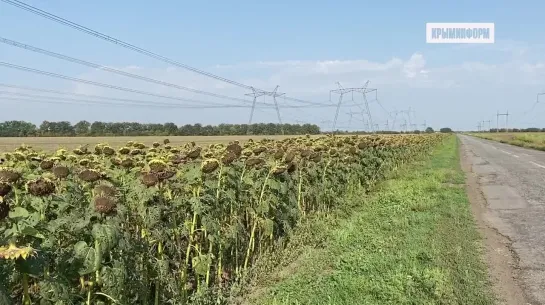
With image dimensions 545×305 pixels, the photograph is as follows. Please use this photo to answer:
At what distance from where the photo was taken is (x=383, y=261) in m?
5.89

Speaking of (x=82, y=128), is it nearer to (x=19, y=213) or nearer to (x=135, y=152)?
(x=135, y=152)

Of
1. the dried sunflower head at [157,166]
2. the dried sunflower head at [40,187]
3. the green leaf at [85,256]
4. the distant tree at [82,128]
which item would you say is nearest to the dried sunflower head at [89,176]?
the dried sunflower head at [157,166]

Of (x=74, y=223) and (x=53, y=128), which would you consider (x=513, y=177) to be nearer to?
(x=74, y=223)

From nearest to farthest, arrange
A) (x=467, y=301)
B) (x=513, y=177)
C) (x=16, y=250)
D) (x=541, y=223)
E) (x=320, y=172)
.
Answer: (x=16, y=250)
(x=467, y=301)
(x=541, y=223)
(x=320, y=172)
(x=513, y=177)

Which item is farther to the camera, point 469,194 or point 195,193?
point 469,194

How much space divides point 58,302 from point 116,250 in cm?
57

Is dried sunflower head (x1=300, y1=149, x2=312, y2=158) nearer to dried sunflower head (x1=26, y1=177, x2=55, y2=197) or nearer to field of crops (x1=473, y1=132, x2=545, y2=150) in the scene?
dried sunflower head (x1=26, y1=177, x2=55, y2=197)

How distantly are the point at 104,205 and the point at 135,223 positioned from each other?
131 cm

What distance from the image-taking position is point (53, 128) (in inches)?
2080

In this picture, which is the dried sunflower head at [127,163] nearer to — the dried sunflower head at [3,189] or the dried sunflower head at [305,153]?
the dried sunflower head at [3,189]

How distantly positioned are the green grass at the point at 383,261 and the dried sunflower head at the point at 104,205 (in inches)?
84.1

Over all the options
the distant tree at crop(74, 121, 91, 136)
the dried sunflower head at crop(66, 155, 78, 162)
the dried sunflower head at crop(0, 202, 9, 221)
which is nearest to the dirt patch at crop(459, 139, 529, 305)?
the dried sunflower head at crop(0, 202, 9, 221)

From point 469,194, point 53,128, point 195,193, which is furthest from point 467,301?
point 53,128

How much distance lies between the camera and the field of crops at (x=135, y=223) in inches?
113
